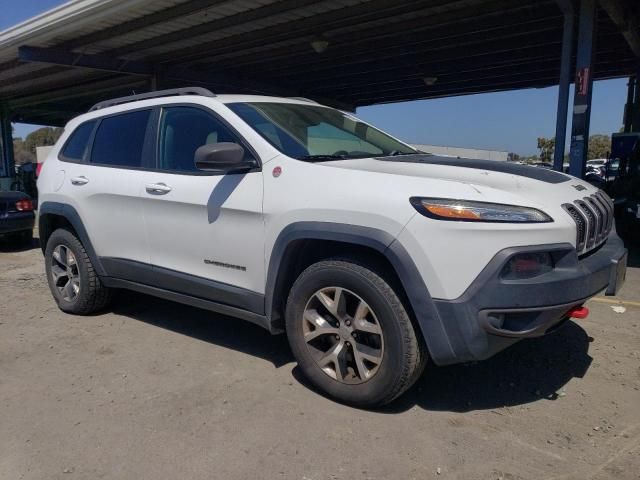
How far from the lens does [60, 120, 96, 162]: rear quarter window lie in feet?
15.6

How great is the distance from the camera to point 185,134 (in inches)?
154

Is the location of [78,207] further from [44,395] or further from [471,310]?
[471,310]

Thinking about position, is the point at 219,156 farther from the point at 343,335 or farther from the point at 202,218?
the point at 343,335

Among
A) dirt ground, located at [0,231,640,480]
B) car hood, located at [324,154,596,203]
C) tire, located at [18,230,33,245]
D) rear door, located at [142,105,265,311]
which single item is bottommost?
tire, located at [18,230,33,245]

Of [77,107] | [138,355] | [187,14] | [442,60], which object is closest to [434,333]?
[138,355]

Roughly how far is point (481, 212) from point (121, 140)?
3059 mm

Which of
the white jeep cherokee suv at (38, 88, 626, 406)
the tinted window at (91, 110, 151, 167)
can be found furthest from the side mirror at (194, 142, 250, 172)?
the tinted window at (91, 110, 151, 167)

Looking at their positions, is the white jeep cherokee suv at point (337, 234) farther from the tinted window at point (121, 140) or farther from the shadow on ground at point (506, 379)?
the shadow on ground at point (506, 379)

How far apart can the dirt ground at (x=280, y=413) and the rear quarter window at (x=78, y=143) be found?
157cm

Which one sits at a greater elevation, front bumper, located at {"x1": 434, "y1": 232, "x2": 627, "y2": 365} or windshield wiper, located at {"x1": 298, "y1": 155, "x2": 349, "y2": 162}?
windshield wiper, located at {"x1": 298, "y1": 155, "x2": 349, "y2": 162}

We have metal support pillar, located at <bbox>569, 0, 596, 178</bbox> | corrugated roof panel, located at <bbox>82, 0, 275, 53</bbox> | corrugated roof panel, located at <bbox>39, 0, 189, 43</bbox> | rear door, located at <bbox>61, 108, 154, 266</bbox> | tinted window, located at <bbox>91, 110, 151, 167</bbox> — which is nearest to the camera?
rear door, located at <bbox>61, 108, 154, 266</bbox>

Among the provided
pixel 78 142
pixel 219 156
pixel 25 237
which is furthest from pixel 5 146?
pixel 219 156

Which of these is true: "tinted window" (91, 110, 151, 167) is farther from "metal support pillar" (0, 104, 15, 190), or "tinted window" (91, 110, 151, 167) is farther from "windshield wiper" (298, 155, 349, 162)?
"metal support pillar" (0, 104, 15, 190)

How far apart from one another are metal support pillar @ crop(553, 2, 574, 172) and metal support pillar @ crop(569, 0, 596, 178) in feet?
0.70
